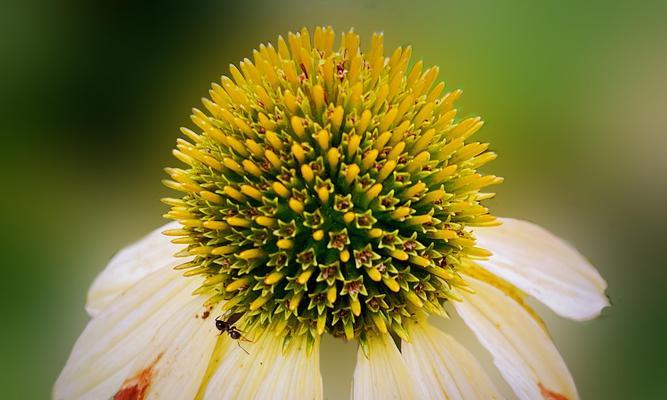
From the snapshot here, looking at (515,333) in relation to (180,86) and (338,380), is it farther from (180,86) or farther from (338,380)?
(180,86)

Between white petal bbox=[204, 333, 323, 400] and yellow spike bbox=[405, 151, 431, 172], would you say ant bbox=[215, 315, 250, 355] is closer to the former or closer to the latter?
white petal bbox=[204, 333, 323, 400]

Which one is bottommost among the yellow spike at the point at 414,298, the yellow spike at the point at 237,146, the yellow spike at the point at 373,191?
the yellow spike at the point at 414,298

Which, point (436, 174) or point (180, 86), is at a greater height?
point (180, 86)

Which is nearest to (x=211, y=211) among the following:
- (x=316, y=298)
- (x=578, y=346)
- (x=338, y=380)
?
(x=316, y=298)

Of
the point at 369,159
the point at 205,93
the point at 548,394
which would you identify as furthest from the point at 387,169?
the point at 205,93

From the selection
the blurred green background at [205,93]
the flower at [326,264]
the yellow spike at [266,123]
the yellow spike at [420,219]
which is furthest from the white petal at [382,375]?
the blurred green background at [205,93]

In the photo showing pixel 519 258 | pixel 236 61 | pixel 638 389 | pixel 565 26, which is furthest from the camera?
pixel 236 61

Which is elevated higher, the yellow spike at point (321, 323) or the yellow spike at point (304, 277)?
the yellow spike at point (304, 277)

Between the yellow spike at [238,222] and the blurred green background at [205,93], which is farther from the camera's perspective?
the blurred green background at [205,93]

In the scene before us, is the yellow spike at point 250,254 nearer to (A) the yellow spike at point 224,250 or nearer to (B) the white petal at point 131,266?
(A) the yellow spike at point 224,250
